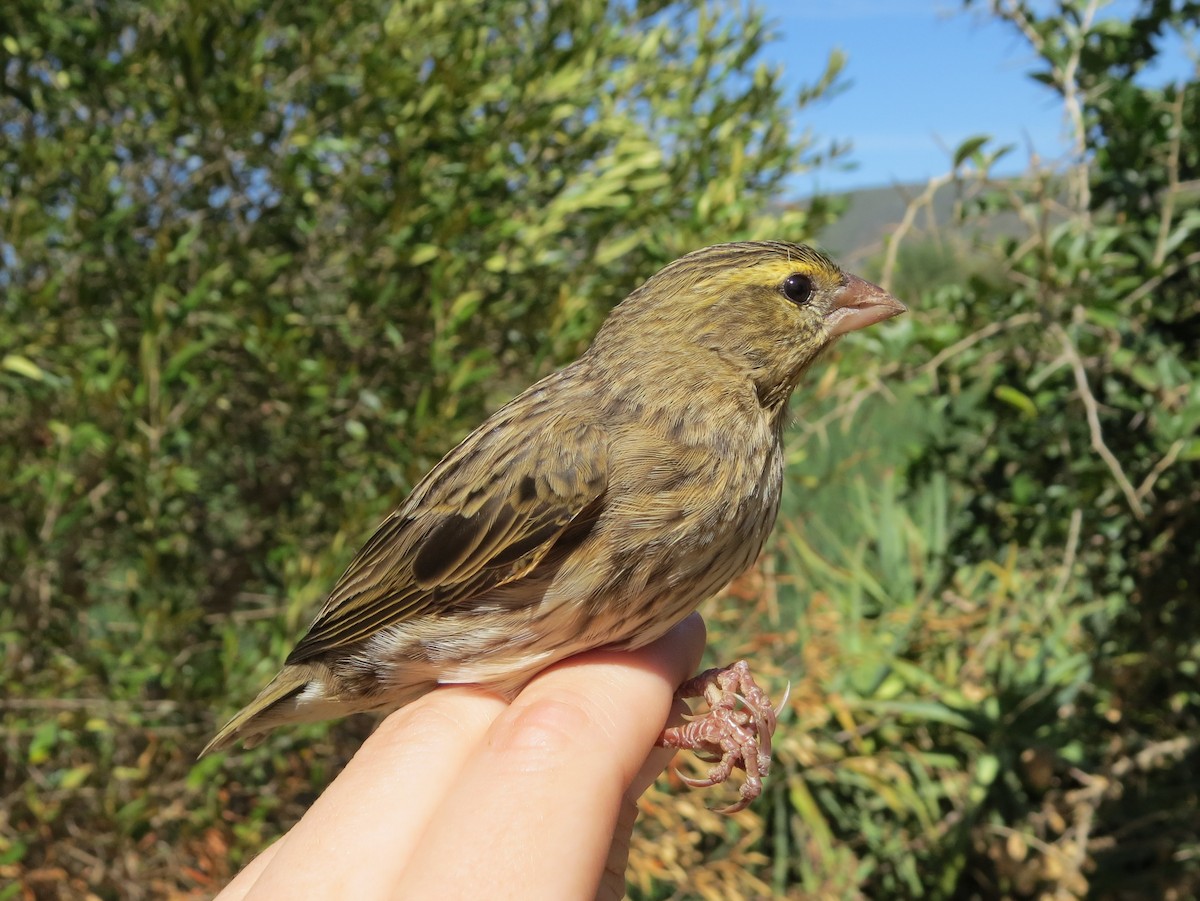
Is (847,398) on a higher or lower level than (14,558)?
lower

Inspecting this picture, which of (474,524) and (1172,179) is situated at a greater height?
(1172,179)

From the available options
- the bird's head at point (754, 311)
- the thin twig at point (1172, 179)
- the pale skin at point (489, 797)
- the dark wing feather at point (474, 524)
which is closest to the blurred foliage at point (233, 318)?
the dark wing feather at point (474, 524)

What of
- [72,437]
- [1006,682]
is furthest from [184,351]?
[1006,682]

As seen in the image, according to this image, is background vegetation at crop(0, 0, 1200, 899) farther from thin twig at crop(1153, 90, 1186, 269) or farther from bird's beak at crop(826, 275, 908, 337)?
bird's beak at crop(826, 275, 908, 337)

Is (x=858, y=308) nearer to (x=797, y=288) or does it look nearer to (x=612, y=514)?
(x=797, y=288)

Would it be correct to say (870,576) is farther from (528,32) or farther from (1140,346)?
(528,32)

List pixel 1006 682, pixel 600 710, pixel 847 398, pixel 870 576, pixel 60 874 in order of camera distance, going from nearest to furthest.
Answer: pixel 600 710
pixel 60 874
pixel 847 398
pixel 1006 682
pixel 870 576

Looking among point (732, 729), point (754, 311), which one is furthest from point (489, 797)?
point (754, 311)
